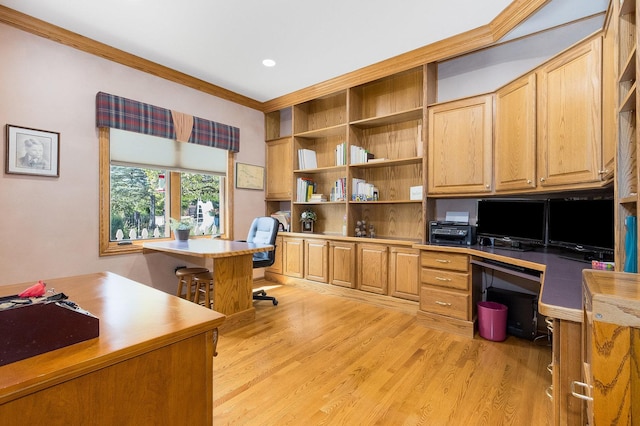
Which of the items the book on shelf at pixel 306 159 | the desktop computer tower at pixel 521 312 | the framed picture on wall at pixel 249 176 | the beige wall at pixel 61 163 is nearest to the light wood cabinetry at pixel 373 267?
the desktop computer tower at pixel 521 312

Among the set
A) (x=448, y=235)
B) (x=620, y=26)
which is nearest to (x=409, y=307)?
(x=448, y=235)

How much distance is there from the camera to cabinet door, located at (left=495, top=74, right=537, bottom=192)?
7.92 ft

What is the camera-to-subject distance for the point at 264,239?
371cm

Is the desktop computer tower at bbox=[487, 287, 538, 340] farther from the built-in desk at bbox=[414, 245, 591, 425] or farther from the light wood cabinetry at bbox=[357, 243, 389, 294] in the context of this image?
the built-in desk at bbox=[414, 245, 591, 425]

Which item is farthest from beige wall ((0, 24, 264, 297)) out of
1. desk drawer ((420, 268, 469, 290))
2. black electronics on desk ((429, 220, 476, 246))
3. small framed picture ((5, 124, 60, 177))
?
black electronics on desk ((429, 220, 476, 246))

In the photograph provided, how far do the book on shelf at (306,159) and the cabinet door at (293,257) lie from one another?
1.10m

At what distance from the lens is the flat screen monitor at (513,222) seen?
8.41 feet

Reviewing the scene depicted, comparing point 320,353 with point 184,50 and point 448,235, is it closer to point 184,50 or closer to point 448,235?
point 448,235

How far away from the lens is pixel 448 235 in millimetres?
2986

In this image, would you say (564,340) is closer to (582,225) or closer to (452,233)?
(582,225)

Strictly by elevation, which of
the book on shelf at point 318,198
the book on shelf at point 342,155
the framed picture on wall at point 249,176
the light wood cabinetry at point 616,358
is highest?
the book on shelf at point 342,155

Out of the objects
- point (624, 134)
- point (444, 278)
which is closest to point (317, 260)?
point (444, 278)

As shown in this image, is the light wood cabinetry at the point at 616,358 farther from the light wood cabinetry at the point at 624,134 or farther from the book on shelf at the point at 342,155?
the book on shelf at the point at 342,155

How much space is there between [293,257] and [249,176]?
4.66ft
